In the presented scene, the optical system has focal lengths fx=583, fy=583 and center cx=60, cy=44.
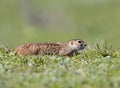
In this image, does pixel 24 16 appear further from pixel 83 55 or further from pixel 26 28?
pixel 83 55

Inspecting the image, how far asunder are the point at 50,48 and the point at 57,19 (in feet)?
129

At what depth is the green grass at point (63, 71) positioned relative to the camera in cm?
975

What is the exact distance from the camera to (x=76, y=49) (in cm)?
1528

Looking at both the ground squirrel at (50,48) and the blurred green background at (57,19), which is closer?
the ground squirrel at (50,48)

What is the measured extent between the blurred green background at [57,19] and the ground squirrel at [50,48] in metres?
25.2

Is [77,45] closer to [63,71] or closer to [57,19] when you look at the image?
[63,71]

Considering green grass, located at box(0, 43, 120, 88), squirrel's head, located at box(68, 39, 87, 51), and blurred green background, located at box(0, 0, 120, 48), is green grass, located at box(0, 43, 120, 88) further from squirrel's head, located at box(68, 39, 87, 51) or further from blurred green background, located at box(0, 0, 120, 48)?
blurred green background, located at box(0, 0, 120, 48)

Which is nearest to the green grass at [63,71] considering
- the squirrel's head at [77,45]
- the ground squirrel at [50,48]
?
the squirrel's head at [77,45]

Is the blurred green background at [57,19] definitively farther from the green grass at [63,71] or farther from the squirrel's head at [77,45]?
the green grass at [63,71]

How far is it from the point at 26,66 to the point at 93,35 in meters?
32.4

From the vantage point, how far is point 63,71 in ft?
36.3

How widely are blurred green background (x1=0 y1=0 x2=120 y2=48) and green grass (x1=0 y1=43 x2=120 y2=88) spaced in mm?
26658

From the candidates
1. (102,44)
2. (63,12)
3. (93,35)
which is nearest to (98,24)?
(93,35)

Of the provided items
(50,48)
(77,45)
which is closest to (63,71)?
(50,48)
